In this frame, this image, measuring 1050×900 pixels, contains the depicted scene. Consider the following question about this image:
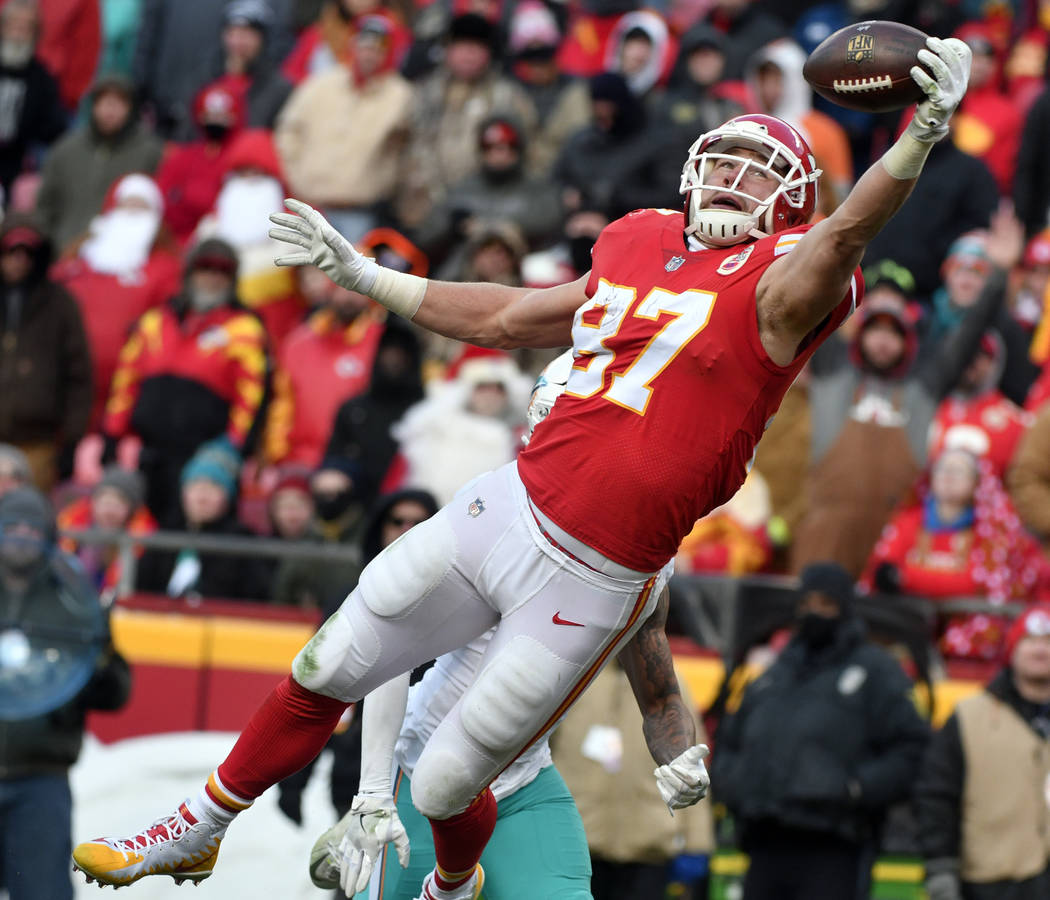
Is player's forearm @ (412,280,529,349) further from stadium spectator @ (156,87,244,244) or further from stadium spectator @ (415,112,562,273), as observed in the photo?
stadium spectator @ (156,87,244,244)

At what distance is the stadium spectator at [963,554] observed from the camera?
29.0ft

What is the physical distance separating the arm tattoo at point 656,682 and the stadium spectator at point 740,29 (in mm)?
6912

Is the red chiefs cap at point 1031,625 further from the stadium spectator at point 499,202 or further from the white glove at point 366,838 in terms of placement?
the stadium spectator at point 499,202

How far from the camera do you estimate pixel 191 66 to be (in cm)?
1396

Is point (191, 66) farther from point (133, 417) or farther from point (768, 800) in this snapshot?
point (768, 800)

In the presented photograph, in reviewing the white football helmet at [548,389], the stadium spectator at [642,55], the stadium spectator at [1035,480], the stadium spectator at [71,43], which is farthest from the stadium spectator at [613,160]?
the white football helmet at [548,389]

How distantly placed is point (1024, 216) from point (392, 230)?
3.54m

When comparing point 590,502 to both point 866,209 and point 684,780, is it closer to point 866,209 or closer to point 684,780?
point 684,780

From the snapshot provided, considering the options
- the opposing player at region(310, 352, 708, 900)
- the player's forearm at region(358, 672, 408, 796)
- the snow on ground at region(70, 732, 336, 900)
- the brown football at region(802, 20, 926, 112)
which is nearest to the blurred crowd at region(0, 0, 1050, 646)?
the snow on ground at region(70, 732, 336, 900)

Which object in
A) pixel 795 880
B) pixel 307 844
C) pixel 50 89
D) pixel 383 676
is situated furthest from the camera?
pixel 50 89

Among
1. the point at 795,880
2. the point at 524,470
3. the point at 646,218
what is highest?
the point at 646,218

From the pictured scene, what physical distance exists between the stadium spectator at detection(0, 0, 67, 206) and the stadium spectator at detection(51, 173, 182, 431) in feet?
4.47

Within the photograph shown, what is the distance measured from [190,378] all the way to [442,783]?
574 cm

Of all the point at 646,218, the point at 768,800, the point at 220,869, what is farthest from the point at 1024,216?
the point at 646,218
